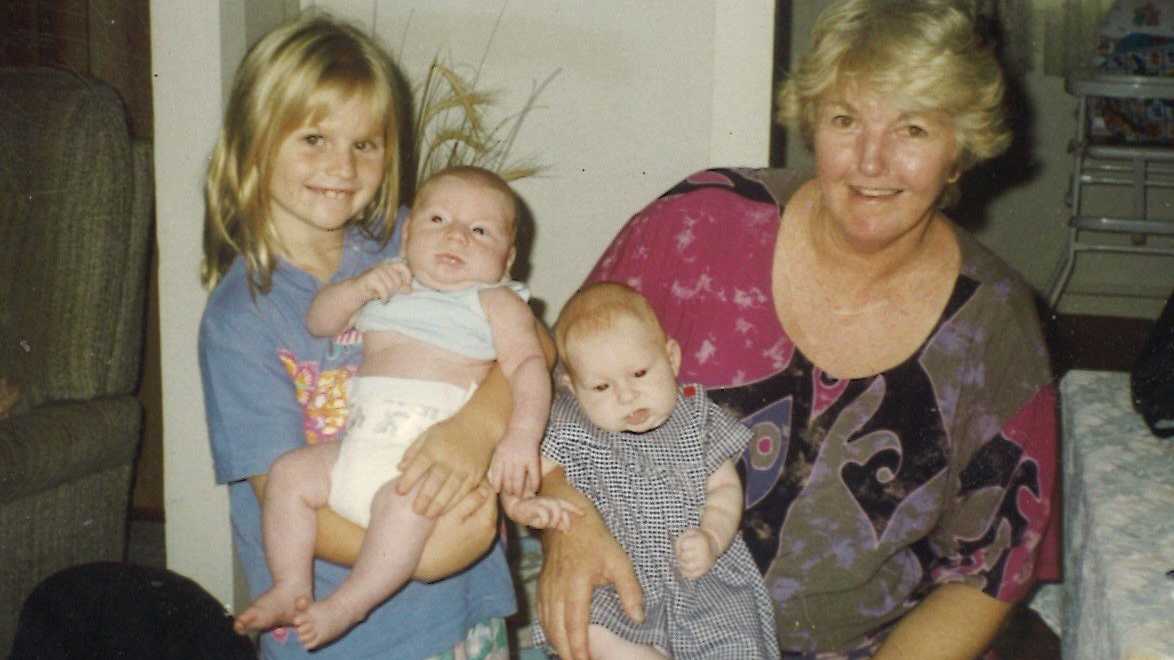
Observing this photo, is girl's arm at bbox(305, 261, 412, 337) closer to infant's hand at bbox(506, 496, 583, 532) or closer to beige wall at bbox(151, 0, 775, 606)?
infant's hand at bbox(506, 496, 583, 532)

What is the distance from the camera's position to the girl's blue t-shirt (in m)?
1.55

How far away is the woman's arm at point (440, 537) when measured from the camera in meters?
1.51

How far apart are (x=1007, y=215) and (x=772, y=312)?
4.71 meters

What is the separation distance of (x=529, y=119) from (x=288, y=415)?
1.21 metres

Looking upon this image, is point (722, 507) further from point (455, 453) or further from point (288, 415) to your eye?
point (288, 415)

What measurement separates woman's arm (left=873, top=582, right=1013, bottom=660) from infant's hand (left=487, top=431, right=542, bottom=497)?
620 millimetres

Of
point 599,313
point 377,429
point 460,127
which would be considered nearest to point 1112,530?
point 599,313

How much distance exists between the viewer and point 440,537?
1519 millimetres

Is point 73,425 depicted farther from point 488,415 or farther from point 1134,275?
point 1134,275

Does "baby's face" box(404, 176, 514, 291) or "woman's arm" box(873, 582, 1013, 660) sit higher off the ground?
"baby's face" box(404, 176, 514, 291)

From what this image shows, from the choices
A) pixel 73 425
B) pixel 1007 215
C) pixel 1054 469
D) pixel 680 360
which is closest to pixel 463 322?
pixel 680 360

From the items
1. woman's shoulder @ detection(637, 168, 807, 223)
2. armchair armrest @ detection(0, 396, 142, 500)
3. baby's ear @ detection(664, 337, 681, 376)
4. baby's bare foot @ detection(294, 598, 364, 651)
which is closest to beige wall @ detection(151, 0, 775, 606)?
armchair armrest @ detection(0, 396, 142, 500)

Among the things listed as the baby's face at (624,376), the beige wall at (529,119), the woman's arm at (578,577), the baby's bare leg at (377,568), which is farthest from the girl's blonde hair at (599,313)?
the beige wall at (529,119)

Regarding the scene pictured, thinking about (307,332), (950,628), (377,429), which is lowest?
(950,628)
